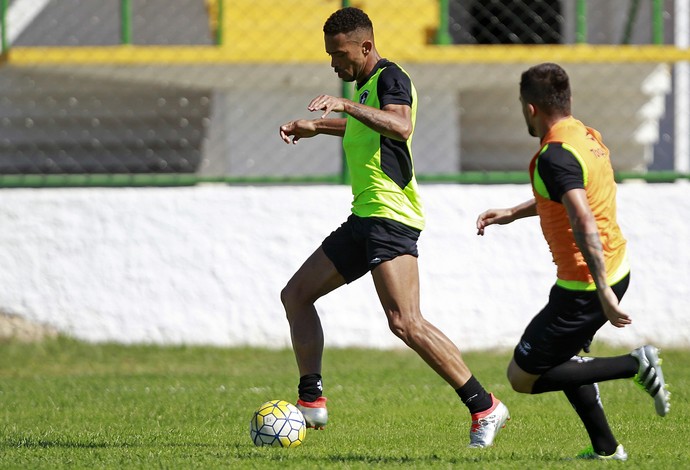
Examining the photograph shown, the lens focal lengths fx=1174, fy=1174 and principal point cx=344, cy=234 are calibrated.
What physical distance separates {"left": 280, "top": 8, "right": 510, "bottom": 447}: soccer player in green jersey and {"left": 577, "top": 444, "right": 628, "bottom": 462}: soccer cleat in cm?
59

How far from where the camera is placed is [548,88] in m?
5.36

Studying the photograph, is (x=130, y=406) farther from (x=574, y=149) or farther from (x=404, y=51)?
(x=404, y=51)

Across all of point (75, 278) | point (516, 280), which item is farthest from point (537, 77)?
point (75, 278)

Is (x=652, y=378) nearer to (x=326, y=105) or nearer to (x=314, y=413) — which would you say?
(x=326, y=105)

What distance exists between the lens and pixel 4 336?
10.7 meters

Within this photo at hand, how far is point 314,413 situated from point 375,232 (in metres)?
1.11

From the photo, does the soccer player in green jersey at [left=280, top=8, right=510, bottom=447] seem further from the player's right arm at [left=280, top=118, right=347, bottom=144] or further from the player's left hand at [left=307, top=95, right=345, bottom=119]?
the player's left hand at [left=307, top=95, right=345, bottom=119]

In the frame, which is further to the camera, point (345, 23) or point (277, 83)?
point (277, 83)

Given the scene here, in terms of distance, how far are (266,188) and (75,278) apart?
6.30 ft

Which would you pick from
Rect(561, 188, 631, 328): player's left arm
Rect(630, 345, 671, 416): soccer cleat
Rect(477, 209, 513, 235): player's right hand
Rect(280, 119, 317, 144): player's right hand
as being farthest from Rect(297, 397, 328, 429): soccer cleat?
Rect(561, 188, 631, 328): player's left arm

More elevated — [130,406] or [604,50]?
[604,50]

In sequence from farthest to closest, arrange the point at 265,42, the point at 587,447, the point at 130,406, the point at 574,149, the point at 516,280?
the point at 265,42
the point at 516,280
the point at 130,406
the point at 587,447
the point at 574,149

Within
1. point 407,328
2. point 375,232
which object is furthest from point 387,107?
point 407,328

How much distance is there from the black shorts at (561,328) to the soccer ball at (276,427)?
147 centimetres
